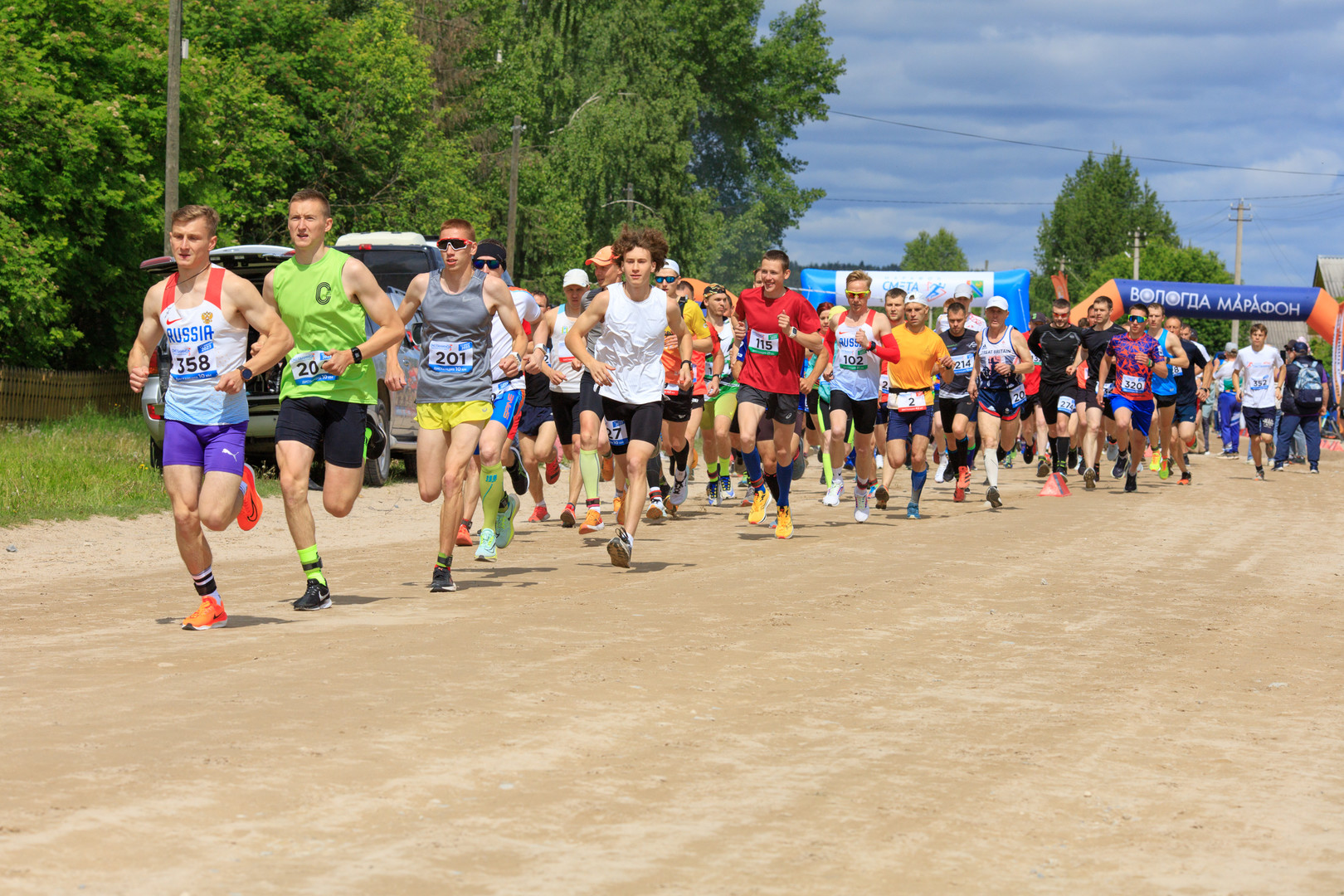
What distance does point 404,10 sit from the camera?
44812mm

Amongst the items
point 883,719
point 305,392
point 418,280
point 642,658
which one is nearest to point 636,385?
point 418,280

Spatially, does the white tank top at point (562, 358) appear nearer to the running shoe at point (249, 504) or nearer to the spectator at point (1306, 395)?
the running shoe at point (249, 504)

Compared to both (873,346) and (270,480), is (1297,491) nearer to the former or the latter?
(873,346)

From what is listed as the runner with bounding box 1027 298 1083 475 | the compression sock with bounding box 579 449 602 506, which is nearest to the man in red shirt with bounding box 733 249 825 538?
the compression sock with bounding box 579 449 602 506

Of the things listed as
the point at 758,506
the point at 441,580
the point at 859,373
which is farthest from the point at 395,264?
the point at 441,580

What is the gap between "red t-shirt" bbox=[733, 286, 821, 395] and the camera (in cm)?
1252

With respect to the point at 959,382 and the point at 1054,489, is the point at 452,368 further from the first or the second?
the point at 1054,489

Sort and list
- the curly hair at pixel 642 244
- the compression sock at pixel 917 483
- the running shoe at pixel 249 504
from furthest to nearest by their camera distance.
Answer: the compression sock at pixel 917 483 → the curly hair at pixel 642 244 → the running shoe at pixel 249 504

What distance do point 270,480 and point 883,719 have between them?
12520 millimetres

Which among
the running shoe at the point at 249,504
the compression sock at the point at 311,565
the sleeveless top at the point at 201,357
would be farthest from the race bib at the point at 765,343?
the sleeveless top at the point at 201,357

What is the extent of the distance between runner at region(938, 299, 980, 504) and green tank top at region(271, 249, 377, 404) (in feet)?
27.8

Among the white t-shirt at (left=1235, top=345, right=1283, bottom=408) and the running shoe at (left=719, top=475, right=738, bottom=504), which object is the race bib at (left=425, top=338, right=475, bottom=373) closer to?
the running shoe at (left=719, top=475, right=738, bottom=504)

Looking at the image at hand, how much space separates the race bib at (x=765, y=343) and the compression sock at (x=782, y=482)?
1.03 meters

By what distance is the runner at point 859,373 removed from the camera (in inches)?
574
